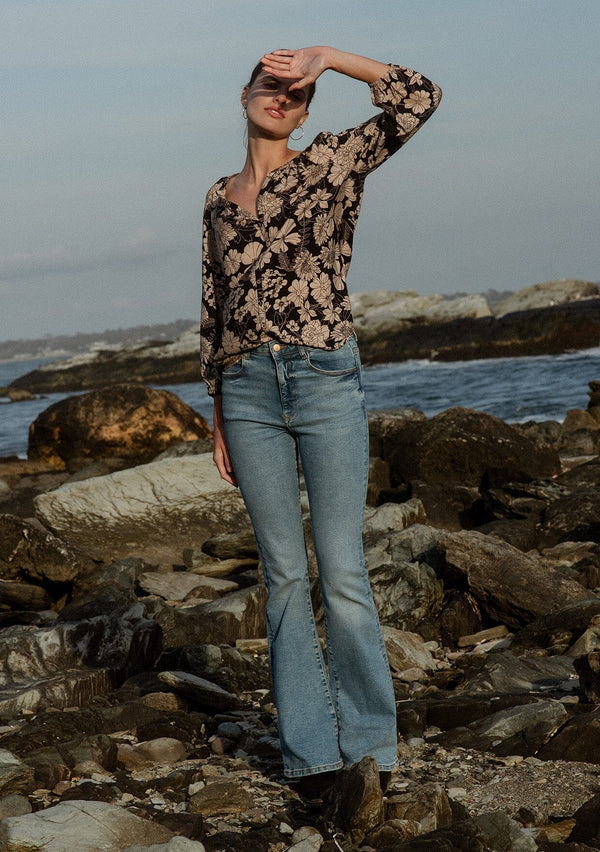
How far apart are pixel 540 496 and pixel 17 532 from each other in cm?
455

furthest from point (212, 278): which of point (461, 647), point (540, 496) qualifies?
point (540, 496)

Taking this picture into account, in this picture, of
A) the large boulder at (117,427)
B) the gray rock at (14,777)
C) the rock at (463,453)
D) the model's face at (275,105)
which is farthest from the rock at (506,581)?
the large boulder at (117,427)

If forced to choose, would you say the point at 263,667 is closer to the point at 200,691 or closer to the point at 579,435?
the point at 200,691

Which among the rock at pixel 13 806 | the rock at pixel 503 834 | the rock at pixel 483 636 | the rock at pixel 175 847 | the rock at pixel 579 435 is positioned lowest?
the rock at pixel 579 435

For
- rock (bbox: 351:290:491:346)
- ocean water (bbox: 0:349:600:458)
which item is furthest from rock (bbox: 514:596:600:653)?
rock (bbox: 351:290:491:346)

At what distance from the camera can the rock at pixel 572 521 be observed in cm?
772

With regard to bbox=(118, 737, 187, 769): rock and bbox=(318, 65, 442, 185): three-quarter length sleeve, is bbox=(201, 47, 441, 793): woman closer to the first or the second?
bbox=(318, 65, 442, 185): three-quarter length sleeve

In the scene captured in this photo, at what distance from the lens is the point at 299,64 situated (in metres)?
3.34

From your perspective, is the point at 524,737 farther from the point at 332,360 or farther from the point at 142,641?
the point at 142,641

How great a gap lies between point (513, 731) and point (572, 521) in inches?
170

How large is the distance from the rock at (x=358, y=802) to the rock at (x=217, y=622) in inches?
93.4

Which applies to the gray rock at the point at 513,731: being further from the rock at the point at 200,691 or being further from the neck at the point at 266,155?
the neck at the point at 266,155

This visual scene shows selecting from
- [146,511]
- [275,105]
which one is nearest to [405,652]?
[275,105]

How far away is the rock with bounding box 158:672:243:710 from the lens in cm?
440
